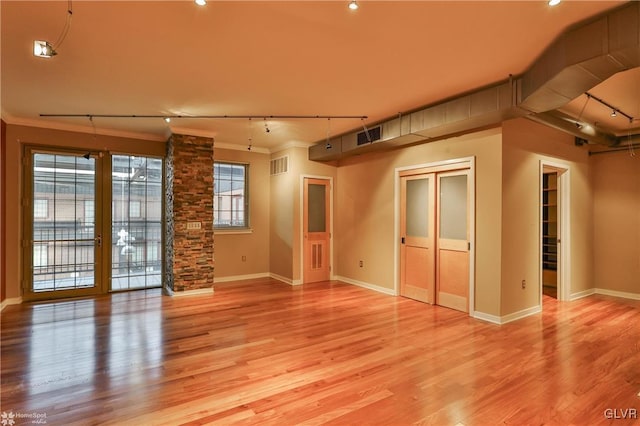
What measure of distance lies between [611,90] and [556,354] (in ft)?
9.78

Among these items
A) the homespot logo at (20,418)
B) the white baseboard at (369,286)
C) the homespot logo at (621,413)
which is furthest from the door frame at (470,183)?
the homespot logo at (20,418)

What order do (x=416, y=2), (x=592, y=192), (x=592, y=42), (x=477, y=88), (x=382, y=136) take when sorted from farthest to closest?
1. (x=592, y=192)
2. (x=382, y=136)
3. (x=477, y=88)
4. (x=592, y=42)
5. (x=416, y=2)

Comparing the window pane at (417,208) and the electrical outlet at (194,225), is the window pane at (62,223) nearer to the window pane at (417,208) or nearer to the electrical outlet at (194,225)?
the electrical outlet at (194,225)

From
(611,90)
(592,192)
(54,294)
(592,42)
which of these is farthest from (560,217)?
(54,294)

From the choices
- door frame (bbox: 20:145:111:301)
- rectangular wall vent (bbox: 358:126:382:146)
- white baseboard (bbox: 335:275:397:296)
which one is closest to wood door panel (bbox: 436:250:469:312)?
white baseboard (bbox: 335:275:397:296)

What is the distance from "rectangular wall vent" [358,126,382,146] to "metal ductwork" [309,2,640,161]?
0.10 ft

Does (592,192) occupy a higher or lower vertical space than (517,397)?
higher

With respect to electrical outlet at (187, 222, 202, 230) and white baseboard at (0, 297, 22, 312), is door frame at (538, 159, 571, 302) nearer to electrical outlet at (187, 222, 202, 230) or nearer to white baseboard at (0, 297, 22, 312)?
electrical outlet at (187, 222, 202, 230)

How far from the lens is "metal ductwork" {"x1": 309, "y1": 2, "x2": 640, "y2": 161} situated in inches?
89.4

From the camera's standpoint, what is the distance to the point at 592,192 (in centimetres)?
578

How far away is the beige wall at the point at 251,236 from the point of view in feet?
21.9

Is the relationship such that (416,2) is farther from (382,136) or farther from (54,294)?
(54,294)

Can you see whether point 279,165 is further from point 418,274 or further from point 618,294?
point 618,294

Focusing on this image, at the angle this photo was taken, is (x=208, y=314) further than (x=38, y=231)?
No
